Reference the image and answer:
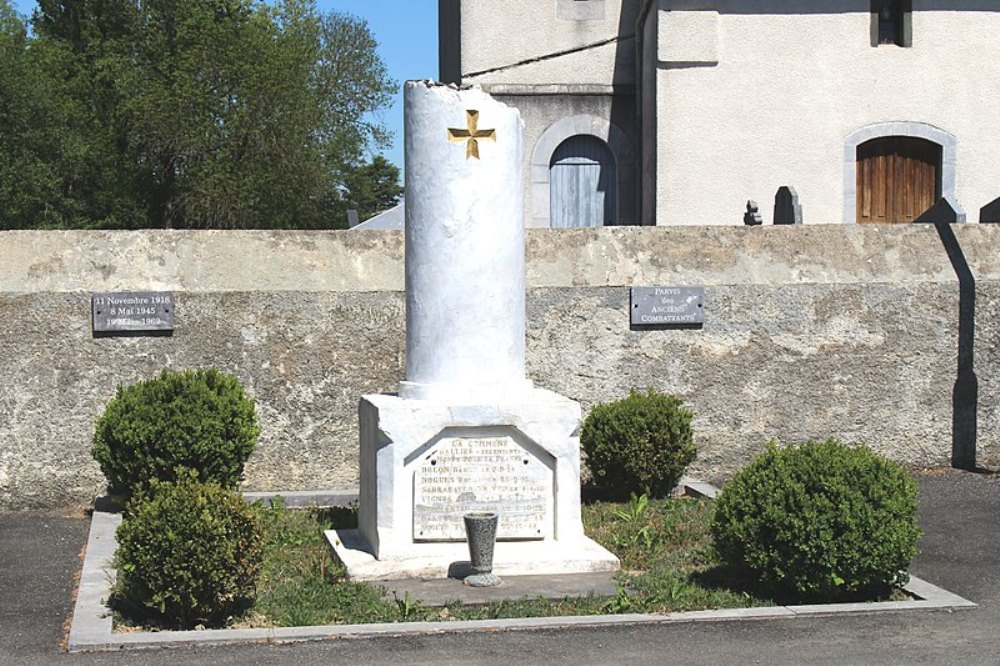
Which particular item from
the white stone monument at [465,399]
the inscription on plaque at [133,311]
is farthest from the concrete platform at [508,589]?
the inscription on plaque at [133,311]

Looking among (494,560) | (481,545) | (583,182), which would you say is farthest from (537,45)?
(481,545)

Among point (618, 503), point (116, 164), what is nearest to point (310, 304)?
point (618, 503)

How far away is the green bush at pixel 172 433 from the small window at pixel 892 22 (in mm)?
13477

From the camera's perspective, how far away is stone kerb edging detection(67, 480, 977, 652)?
7141 millimetres

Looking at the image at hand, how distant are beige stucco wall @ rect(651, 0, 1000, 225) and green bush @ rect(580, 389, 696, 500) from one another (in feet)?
30.4

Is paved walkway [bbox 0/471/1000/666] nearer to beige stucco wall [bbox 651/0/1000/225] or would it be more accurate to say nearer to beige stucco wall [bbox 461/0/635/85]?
beige stucco wall [bbox 651/0/1000/225]

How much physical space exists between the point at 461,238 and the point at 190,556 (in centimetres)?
281

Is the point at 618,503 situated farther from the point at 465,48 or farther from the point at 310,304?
the point at 465,48

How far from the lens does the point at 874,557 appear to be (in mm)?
7824

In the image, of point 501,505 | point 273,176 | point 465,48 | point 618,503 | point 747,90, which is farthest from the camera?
point 273,176

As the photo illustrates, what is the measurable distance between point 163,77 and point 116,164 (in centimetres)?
269

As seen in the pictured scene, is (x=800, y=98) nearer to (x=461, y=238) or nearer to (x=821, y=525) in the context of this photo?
(x=461, y=238)

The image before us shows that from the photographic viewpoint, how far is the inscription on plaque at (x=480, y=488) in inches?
351

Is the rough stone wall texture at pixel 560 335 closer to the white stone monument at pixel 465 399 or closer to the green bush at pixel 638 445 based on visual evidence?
the green bush at pixel 638 445
